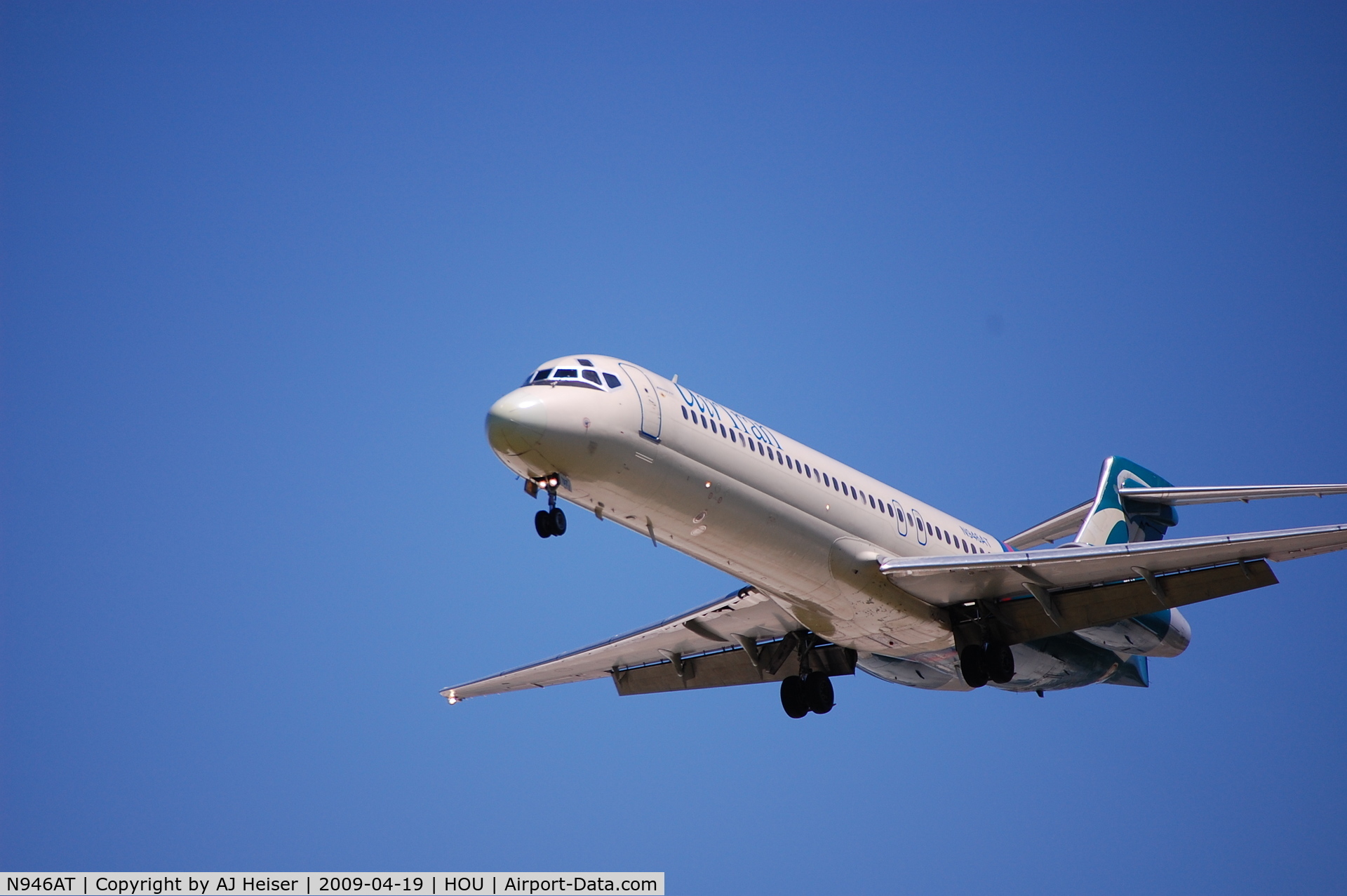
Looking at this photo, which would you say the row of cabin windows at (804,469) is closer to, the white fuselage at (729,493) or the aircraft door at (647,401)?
the white fuselage at (729,493)

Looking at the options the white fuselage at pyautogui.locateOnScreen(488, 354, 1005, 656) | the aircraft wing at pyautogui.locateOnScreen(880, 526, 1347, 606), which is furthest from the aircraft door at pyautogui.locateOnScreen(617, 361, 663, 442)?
the aircraft wing at pyautogui.locateOnScreen(880, 526, 1347, 606)

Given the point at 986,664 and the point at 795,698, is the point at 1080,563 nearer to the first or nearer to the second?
the point at 986,664

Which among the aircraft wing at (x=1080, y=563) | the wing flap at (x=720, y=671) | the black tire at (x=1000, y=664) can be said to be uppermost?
the aircraft wing at (x=1080, y=563)

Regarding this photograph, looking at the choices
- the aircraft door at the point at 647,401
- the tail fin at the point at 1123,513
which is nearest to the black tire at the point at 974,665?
the tail fin at the point at 1123,513

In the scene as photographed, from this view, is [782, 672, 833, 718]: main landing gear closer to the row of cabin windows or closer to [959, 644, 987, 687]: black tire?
[959, 644, 987, 687]: black tire

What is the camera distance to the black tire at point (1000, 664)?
23.3 meters

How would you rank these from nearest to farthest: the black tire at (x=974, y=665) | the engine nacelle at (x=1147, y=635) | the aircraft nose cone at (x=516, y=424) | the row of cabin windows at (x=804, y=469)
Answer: the aircraft nose cone at (x=516, y=424) → the row of cabin windows at (x=804, y=469) → the black tire at (x=974, y=665) → the engine nacelle at (x=1147, y=635)

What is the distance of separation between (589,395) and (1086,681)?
12.6 meters

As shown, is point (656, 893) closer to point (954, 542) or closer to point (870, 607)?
point (870, 607)

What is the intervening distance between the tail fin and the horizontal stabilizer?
0.62 feet

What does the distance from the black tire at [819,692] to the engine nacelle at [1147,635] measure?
4657 mm

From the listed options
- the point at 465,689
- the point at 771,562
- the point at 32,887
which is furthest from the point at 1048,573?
the point at 32,887

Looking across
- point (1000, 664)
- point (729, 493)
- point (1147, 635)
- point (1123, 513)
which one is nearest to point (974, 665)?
point (1000, 664)

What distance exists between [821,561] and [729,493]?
7.34 feet
